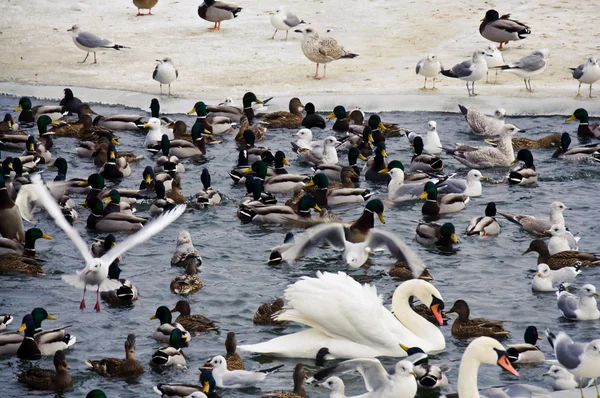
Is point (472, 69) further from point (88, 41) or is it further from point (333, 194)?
point (88, 41)

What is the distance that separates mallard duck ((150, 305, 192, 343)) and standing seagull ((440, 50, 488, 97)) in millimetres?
10580

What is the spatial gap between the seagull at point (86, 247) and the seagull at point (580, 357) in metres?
4.18

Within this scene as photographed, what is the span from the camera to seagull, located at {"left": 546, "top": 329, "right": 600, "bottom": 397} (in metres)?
10.2

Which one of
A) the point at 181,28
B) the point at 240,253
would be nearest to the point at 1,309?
the point at 240,253

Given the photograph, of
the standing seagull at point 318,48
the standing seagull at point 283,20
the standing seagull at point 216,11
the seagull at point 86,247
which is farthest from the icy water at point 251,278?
the standing seagull at point 216,11

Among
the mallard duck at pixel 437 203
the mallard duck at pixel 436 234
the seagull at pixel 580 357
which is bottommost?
the mallard duck at pixel 437 203

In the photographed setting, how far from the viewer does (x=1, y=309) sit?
13.1 meters

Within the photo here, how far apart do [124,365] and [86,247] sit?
1654mm

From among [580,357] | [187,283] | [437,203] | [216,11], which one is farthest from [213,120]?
[580,357]

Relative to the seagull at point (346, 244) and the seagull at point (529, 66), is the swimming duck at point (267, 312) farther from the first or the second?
the seagull at point (529, 66)

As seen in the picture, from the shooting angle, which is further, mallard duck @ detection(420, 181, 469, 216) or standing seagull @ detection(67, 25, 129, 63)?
standing seagull @ detection(67, 25, 129, 63)

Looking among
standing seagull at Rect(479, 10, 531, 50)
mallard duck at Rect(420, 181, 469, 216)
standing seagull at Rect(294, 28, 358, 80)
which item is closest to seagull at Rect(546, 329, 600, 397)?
mallard duck at Rect(420, 181, 469, 216)

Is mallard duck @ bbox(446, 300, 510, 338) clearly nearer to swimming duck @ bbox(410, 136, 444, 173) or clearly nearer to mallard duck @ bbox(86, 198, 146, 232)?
mallard duck @ bbox(86, 198, 146, 232)

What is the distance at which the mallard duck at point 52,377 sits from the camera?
36.1 feet
